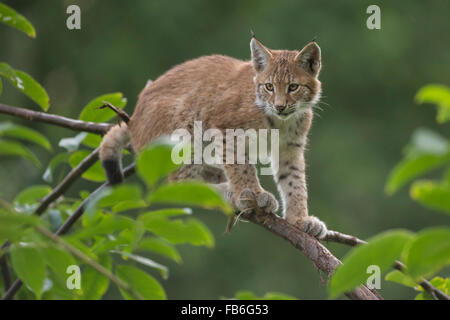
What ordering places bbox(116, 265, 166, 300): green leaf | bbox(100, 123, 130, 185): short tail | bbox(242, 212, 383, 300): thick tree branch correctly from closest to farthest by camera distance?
bbox(116, 265, 166, 300): green leaf → bbox(242, 212, 383, 300): thick tree branch → bbox(100, 123, 130, 185): short tail

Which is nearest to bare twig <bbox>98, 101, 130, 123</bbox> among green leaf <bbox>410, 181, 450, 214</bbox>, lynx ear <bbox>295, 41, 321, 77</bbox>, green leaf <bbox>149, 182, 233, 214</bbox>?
lynx ear <bbox>295, 41, 321, 77</bbox>

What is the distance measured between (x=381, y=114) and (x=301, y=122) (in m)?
9.84

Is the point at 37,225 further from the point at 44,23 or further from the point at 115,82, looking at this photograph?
the point at 44,23

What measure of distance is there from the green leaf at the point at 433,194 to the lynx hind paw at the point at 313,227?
2.82 m

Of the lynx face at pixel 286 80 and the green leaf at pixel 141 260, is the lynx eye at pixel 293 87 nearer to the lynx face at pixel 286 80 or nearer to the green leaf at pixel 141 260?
the lynx face at pixel 286 80

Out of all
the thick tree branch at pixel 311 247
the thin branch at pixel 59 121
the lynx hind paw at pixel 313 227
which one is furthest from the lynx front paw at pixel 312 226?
the thin branch at pixel 59 121

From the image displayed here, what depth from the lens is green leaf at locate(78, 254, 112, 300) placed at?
7.01ft

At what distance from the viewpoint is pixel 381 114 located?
46.0ft

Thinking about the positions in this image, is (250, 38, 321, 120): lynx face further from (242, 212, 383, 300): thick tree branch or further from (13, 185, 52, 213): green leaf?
(13, 185, 52, 213): green leaf

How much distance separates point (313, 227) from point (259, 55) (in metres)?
1.22

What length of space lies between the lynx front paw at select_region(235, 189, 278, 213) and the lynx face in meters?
0.50

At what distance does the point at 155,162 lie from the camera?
4.06 ft

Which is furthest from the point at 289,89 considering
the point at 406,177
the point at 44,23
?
the point at 44,23

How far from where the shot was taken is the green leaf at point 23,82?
232cm
